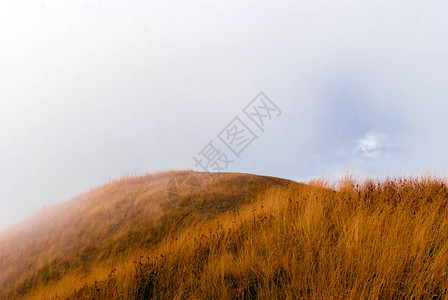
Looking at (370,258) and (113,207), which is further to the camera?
(113,207)

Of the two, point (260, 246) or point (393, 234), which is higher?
point (260, 246)

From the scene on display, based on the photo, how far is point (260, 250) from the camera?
11.4ft

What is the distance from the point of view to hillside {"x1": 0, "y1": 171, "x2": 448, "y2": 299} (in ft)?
8.43

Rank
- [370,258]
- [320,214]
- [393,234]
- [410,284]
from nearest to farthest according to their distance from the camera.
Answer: [410,284] → [370,258] → [393,234] → [320,214]

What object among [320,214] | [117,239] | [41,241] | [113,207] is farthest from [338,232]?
[41,241]

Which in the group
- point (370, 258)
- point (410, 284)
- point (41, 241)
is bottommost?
point (410, 284)

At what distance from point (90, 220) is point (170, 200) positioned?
10.1ft

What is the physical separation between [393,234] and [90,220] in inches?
379

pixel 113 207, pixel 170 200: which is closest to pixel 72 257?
pixel 113 207

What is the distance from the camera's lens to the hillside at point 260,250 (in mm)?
2570

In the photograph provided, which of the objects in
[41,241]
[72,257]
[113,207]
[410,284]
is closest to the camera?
[410,284]

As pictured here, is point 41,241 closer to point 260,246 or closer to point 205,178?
point 205,178

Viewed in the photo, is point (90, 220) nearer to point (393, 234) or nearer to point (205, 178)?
point (205, 178)

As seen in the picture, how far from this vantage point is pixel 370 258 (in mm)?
2695
